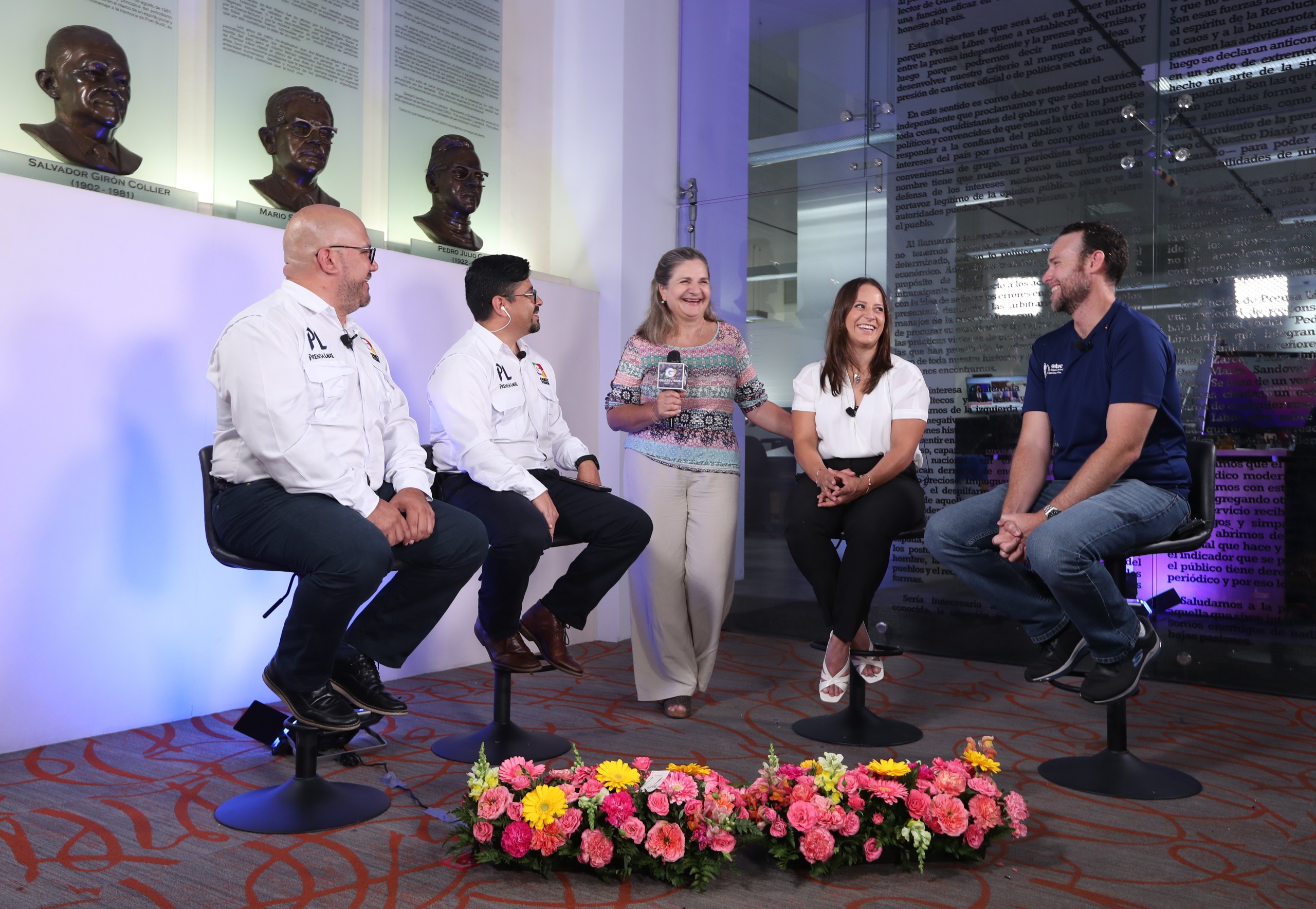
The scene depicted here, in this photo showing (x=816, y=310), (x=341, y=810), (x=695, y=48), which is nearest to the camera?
(x=341, y=810)

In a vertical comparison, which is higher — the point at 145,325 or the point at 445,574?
the point at 145,325

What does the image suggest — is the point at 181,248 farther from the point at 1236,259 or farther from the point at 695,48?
the point at 1236,259

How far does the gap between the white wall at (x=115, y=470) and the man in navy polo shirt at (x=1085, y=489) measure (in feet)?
7.62

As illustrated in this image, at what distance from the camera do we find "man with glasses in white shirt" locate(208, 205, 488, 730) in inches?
89.9

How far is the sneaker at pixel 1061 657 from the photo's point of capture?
8.85ft

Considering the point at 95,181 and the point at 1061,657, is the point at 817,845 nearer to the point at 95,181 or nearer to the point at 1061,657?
the point at 1061,657

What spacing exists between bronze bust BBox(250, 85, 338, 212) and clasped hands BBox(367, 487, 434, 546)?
1542 millimetres

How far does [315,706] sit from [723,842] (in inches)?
38.7

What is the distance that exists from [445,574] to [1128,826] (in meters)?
1.75

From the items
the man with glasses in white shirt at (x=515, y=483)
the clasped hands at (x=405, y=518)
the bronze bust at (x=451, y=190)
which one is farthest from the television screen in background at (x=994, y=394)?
the clasped hands at (x=405, y=518)

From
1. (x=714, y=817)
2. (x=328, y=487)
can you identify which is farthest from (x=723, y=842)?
(x=328, y=487)

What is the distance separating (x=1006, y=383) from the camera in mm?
4281

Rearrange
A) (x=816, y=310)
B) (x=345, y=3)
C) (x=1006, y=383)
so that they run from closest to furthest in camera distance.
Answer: (x=345, y=3) < (x=1006, y=383) < (x=816, y=310)

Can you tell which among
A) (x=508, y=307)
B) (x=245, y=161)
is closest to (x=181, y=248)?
(x=245, y=161)
